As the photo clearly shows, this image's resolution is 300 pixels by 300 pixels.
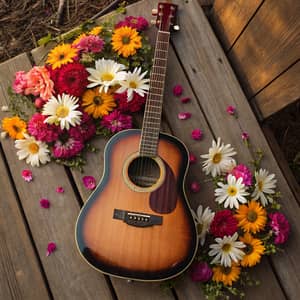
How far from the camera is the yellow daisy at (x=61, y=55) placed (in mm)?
1256

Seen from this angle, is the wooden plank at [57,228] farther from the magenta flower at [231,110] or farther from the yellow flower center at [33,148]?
the magenta flower at [231,110]

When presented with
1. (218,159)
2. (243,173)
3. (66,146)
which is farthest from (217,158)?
(66,146)

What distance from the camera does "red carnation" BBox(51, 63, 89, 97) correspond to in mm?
1227

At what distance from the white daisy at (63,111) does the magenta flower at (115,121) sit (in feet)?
0.32

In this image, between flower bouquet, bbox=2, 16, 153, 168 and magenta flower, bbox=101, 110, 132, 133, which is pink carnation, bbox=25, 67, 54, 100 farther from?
magenta flower, bbox=101, 110, 132, 133

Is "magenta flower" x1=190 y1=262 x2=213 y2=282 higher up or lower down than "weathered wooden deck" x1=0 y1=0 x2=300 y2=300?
lower down

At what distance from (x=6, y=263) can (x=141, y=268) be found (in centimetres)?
50

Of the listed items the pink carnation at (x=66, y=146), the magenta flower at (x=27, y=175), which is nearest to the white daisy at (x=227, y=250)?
the pink carnation at (x=66, y=146)

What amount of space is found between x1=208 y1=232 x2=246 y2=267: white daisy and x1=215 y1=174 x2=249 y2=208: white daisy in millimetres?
111

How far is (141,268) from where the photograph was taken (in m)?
1.07

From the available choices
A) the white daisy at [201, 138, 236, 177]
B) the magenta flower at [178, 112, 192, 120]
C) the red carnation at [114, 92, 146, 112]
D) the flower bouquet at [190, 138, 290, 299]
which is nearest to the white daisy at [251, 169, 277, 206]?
the flower bouquet at [190, 138, 290, 299]

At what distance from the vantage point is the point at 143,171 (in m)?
1.17

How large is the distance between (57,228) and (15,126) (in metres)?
0.40

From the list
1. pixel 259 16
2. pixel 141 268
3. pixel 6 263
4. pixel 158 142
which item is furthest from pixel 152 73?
pixel 6 263
